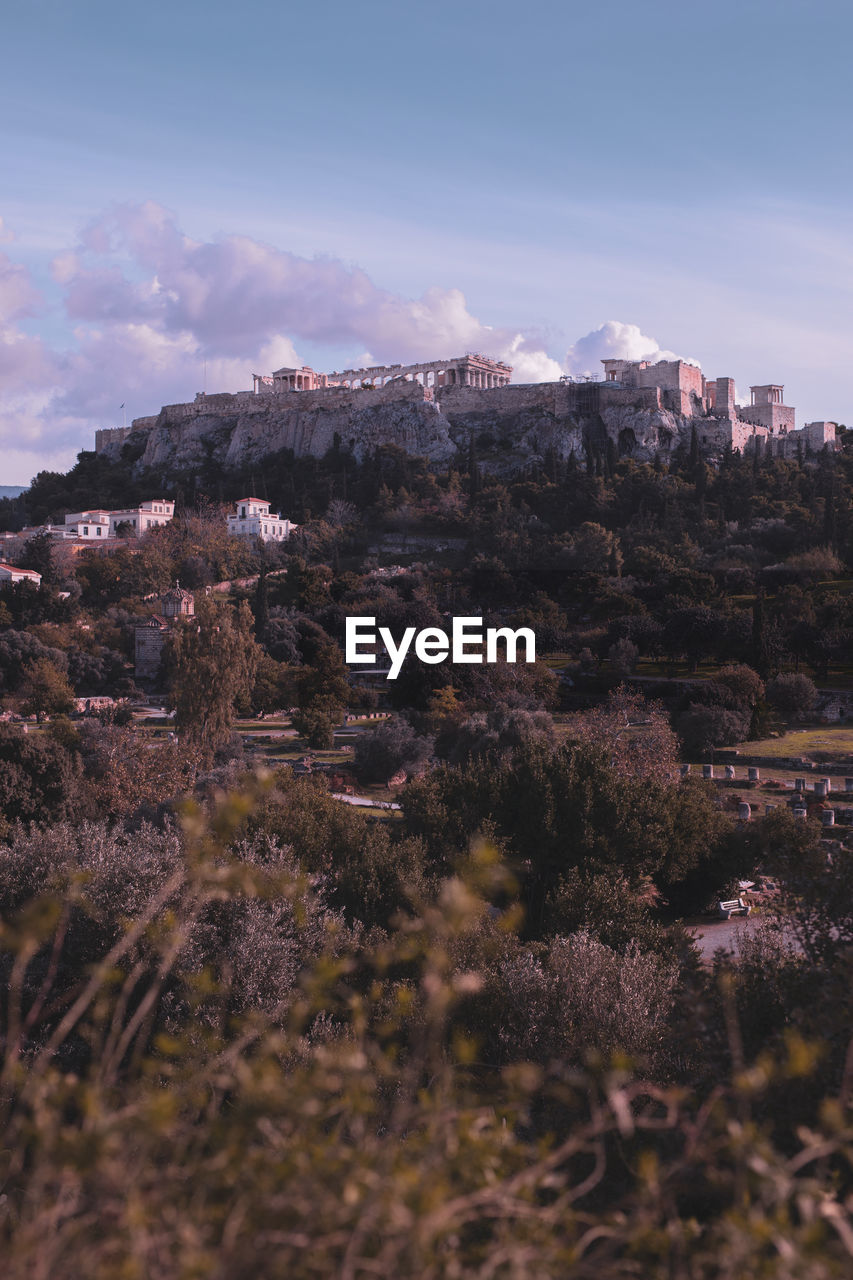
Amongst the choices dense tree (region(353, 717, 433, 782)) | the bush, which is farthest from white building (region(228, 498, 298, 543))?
dense tree (region(353, 717, 433, 782))

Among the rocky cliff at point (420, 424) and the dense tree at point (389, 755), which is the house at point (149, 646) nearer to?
the dense tree at point (389, 755)

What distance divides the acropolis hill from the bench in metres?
56.9

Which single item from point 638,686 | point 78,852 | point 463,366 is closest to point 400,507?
point 463,366

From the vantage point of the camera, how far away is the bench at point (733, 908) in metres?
17.0

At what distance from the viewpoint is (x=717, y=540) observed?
53844 millimetres

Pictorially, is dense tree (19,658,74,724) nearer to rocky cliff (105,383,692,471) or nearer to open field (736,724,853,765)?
open field (736,724,853,765)

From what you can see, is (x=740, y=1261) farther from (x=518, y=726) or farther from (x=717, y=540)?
(x=717, y=540)

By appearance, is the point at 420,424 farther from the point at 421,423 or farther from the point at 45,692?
the point at 45,692

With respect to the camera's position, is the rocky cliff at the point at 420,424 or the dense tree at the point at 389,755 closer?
the dense tree at the point at 389,755

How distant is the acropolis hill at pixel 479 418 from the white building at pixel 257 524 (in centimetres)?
1217

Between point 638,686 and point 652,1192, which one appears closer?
point 652,1192

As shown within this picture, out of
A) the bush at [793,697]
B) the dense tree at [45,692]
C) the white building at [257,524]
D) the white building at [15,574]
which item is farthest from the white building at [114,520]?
the bush at [793,697]

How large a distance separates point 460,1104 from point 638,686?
32243 mm

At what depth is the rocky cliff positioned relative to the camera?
7462 centimetres
